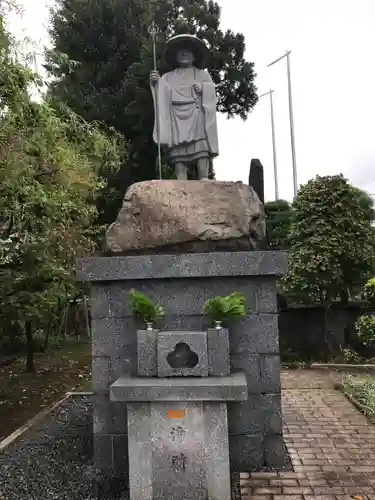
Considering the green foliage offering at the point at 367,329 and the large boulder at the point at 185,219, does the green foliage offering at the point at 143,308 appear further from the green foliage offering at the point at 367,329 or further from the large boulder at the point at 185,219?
the green foliage offering at the point at 367,329

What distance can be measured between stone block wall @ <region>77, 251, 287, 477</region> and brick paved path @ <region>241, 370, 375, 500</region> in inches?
12.1

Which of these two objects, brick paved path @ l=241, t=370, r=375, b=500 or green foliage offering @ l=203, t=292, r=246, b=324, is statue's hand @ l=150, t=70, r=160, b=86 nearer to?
green foliage offering @ l=203, t=292, r=246, b=324

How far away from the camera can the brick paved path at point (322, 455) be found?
3910mm

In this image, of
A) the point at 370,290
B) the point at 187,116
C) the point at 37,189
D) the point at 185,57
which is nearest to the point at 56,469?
the point at 37,189

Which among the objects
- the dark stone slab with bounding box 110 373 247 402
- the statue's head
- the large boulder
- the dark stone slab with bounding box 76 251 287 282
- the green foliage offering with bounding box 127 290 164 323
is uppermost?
the statue's head

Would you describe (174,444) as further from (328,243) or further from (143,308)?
(328,243)

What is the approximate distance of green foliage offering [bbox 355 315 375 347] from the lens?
390 inches

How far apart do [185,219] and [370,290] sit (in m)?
7.47

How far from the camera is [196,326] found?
175 inches

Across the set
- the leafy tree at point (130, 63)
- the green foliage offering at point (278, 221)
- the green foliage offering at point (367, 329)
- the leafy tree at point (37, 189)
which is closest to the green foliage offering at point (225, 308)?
the leafy tree at point (37, 189)

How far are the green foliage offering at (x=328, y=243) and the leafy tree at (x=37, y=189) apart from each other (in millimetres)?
4478

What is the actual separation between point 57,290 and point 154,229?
4.46 m

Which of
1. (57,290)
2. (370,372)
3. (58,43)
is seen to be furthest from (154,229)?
(58,43)

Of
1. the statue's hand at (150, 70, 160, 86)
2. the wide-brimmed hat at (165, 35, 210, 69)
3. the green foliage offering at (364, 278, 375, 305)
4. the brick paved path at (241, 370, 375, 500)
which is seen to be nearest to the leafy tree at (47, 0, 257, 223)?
the green foliage offering at (364, 278, 375, 305)
